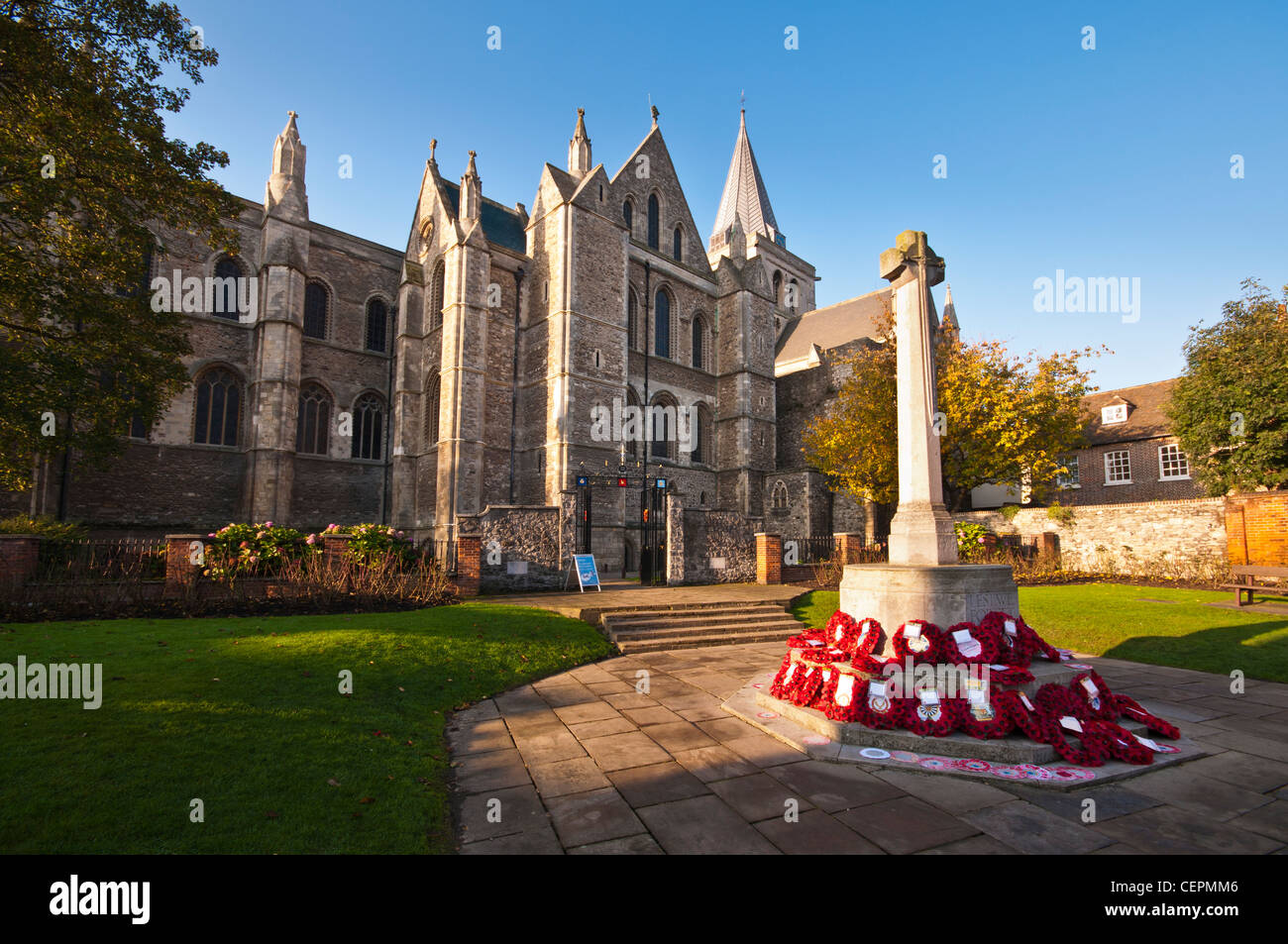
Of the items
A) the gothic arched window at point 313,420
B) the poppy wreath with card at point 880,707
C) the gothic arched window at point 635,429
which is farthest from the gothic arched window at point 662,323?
the poppy wreath with card at point 880,707

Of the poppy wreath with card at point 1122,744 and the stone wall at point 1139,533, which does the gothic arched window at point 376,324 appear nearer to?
the poppy wreath with card at point 1122,744

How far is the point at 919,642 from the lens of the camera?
16.8 feet

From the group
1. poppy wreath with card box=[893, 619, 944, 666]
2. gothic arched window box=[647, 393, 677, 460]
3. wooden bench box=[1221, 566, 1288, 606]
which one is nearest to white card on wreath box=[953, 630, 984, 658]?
poppy wreath with card box=[893, 619, 944, 666]

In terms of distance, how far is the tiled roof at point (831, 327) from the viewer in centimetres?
3247

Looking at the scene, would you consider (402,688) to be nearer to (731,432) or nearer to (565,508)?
(565,508)

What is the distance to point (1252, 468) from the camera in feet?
60.2

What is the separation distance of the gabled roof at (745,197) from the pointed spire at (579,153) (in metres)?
21.3

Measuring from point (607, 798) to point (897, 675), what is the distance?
2899 mm

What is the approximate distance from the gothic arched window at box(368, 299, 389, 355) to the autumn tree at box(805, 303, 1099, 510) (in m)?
19.4

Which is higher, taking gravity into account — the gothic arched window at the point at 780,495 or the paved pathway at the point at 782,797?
the gothic arched window at the point at 780,495

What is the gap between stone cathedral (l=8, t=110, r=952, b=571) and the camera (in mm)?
20109

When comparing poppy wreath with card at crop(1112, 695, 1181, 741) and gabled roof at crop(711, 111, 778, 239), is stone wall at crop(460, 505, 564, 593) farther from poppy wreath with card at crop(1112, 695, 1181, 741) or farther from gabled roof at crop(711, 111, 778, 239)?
gabled roof at crop(711, 111, 778, 239)
